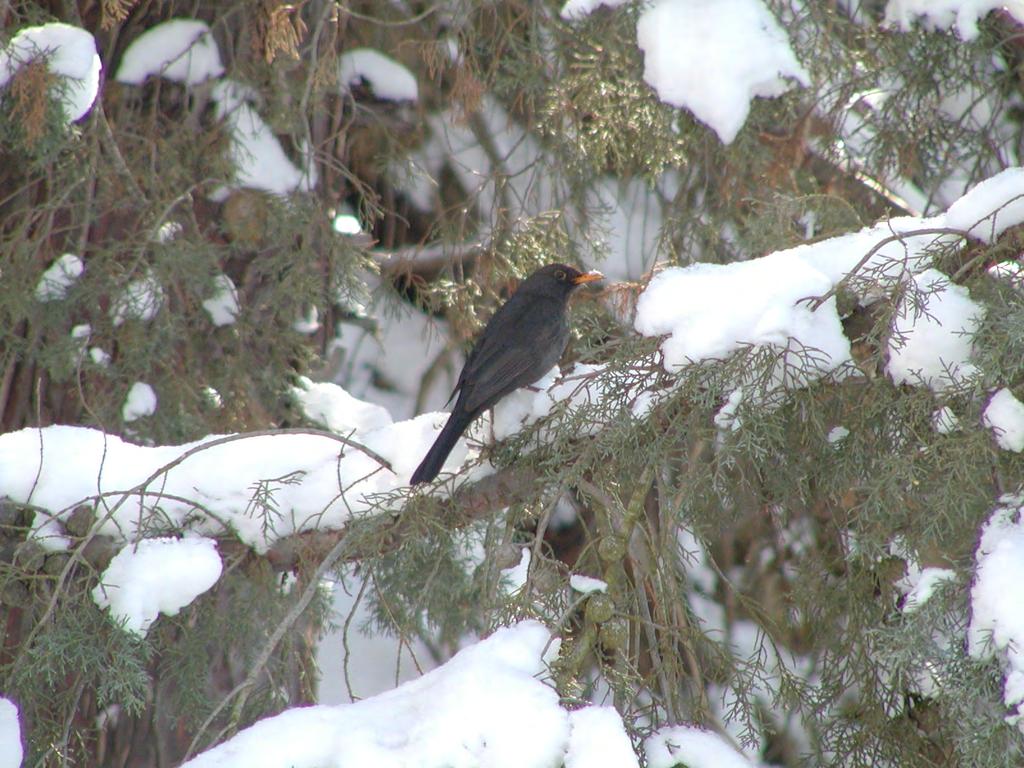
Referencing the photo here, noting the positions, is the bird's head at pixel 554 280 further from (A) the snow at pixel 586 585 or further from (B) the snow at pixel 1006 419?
(B) the snow at pixel 1006 419

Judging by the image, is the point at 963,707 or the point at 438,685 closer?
the point at 963,707

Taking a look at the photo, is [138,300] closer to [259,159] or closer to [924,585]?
[259,159]

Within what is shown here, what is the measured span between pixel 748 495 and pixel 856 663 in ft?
1.60

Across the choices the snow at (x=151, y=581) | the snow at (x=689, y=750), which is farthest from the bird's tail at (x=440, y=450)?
the snow at (x=689, y=750)

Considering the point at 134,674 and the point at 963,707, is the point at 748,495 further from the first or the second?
the point at 134,674

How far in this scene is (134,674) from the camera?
303cm

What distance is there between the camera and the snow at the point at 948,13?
12.5 feet

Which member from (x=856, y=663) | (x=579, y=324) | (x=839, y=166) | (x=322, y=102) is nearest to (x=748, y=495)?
(x=856, y=663)

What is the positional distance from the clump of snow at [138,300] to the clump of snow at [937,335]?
104 inches

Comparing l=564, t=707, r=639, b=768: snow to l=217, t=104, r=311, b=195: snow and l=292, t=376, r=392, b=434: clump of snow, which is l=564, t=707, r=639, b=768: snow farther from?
l=217, t=104, r=311, b=195: snow

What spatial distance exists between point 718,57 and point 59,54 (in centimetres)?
202

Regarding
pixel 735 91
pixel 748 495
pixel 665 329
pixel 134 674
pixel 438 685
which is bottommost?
pixel 438 685

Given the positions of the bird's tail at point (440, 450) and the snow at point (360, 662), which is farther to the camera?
the snow at point (360, 662)

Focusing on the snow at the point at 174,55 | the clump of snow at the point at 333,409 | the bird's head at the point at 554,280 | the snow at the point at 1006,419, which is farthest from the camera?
the clump of snow at the point at 333,409
